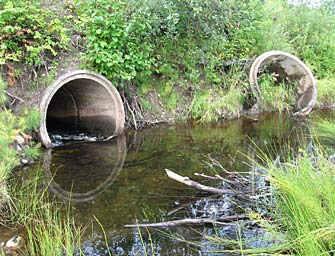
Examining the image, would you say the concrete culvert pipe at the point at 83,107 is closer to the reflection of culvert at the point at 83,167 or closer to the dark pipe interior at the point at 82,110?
the dark pipe interior at the point at 82,110

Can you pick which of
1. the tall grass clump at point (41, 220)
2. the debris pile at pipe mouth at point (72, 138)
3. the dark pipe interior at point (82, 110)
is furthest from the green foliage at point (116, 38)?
the tall grass clump at point (41, 220)

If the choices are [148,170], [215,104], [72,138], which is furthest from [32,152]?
[215,104]

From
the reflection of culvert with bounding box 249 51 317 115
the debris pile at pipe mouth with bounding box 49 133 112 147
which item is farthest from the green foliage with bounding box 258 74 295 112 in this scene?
the debris pile at pipe mouth with bounding box 49 133 112 147

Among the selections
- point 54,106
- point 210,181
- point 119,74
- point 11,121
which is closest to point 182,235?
point 210,181

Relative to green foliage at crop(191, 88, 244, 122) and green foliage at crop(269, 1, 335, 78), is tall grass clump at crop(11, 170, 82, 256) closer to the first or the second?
green foliage at crop(191, 88, 244, 122)

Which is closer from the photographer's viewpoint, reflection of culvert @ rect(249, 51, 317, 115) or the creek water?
the creek water

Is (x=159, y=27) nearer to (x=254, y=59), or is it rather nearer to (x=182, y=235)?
(x=254, y=59)

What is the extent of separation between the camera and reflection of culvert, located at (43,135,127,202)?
4.15 meters

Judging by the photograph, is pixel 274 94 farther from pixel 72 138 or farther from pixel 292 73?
pixel 72 138

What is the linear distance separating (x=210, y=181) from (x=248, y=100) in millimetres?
3972

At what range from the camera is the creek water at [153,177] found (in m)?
3.08

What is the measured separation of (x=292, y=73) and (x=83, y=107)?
14.7 ft

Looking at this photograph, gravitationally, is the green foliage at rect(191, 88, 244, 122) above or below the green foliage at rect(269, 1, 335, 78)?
below

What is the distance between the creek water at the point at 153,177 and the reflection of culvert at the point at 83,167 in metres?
0.01
